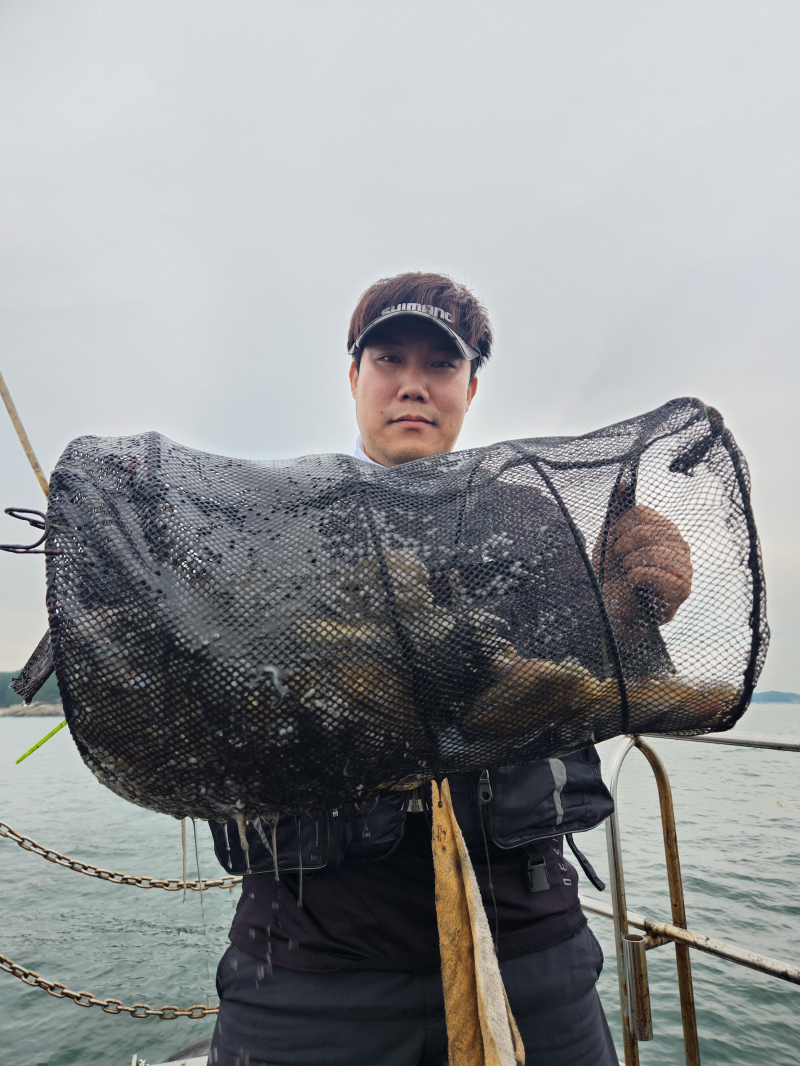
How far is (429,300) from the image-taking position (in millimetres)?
2215

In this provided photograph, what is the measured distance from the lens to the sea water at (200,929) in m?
6.63

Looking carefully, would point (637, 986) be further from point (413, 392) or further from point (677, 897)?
point (413, 392)

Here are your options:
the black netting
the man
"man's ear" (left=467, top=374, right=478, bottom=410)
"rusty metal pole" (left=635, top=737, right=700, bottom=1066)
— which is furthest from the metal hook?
"rusty metal pole" (left=635, top=737, right=700, bottom=1066)

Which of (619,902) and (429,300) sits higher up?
(429,300)

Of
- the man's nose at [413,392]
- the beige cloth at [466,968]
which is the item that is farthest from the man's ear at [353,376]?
the beige cloth at [466,968]

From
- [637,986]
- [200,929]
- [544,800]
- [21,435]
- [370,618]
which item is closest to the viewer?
[370,618]

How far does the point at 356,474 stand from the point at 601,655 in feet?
2.11

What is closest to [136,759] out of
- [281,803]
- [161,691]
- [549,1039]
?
[161,691]

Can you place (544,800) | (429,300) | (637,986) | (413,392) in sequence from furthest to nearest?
(637,986) < (429,300) < (413,392) < (544,800)

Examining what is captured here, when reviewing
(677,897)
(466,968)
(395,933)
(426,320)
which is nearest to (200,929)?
(677,897)

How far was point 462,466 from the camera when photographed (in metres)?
1.39

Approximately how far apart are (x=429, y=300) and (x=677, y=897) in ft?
8.98

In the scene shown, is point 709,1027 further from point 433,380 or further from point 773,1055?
point 433,380

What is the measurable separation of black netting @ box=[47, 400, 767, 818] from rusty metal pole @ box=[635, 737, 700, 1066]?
5.12ft
